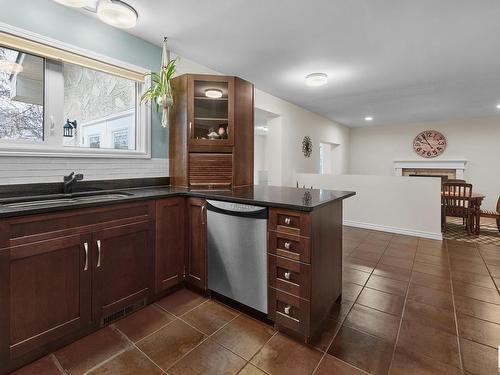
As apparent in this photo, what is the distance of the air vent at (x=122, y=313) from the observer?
1765 mm

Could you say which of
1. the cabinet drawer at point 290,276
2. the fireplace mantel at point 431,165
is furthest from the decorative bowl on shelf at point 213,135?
the fireplace mantel at point 431,165

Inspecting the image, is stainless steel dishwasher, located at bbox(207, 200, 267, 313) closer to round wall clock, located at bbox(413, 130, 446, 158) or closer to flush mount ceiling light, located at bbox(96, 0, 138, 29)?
flush mount ceiling light, located at bbox(96, 0, 138, 29)

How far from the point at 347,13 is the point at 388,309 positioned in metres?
2.45

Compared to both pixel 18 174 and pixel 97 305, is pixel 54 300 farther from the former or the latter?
pixel 18 174

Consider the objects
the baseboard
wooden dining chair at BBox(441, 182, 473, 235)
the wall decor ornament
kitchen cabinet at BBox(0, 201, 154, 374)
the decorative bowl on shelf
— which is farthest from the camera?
the wall decor ornament

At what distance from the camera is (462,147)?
6.40m

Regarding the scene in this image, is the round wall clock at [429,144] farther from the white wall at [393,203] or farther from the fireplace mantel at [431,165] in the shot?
the white wall at [393,203]

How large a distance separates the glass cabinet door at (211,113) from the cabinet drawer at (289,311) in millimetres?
1580

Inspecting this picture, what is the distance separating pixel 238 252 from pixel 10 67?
7.07 feet

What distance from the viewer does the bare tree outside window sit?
1854mm

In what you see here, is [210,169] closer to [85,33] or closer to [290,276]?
[290,276]

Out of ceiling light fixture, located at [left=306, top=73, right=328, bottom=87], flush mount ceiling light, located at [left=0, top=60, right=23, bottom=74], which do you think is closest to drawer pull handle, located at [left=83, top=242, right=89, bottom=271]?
flush mount ceiling light, located at [left=0, top=60, right=23, bottom=74]

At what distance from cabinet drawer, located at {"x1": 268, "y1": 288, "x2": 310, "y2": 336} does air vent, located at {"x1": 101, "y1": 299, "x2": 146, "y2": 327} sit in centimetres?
100

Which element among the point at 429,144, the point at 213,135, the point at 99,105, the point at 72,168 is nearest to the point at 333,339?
the point at 213,135
